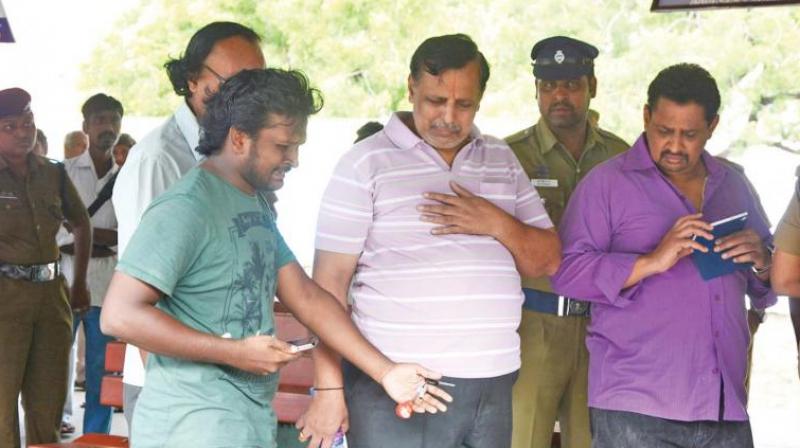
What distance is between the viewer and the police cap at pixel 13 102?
613 cm

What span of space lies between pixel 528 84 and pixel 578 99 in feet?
34.8

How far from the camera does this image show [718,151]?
15.4 m

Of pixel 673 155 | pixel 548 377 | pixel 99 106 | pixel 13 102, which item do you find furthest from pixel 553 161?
pixel 99 106

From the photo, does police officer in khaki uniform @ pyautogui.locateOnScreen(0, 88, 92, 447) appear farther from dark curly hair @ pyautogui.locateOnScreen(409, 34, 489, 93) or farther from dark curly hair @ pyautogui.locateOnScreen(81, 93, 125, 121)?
dark curly hair @ pyautogui.locateOnScreen(409, 34, 489, 93)

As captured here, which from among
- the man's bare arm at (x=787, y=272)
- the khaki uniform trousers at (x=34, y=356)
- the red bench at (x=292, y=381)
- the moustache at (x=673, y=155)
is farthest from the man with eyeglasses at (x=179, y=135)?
the khaki uniform trousers at (x=34, y=356)

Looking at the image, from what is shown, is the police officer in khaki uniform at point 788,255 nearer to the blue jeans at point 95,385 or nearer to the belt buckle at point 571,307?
the belt buckle at point 571,307

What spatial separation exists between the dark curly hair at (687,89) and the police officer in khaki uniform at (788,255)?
33 cm

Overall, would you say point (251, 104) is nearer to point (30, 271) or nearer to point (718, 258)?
point (718, 258)

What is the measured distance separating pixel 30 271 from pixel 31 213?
28 centimetres

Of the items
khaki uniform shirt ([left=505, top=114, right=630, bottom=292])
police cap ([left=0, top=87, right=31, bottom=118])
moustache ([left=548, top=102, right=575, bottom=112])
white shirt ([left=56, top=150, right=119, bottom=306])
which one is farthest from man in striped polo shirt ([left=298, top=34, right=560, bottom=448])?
white shirt ([left=56, top=150, right=119, bottom=306])

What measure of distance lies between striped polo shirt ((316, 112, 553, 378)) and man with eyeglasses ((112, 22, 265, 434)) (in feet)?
1.36

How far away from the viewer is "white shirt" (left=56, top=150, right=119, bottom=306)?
24.9ft

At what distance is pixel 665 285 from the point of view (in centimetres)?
376

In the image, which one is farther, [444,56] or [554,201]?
[554,201]
